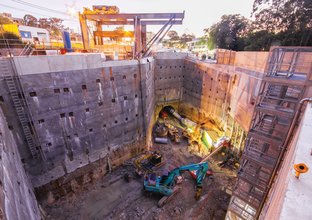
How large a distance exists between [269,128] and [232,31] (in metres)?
29.6

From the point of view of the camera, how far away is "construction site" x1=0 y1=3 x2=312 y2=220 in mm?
7301

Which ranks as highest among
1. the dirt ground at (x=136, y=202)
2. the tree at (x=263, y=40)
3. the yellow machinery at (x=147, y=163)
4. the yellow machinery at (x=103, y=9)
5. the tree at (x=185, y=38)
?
the tree at (x=185, y=38)

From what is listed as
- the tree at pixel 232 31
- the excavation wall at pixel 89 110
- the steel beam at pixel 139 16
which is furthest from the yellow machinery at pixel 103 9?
the tree at pixel 232 31

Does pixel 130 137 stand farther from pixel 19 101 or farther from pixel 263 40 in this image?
pixel 263 40

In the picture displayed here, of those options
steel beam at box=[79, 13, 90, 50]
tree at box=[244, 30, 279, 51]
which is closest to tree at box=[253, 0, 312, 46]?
tree at box=[244, 30, 279, 51]

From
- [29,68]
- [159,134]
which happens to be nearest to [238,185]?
[159,134]

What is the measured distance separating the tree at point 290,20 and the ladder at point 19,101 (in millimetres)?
28474

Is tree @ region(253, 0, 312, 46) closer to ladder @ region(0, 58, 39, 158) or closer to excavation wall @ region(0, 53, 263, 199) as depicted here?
excavation wall @ region(0, 53, 263, 199)

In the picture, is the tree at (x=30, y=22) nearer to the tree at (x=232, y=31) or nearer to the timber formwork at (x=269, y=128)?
the tree at (x=232, y=31)

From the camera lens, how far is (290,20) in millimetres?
20109

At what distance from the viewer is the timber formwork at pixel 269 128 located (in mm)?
6832

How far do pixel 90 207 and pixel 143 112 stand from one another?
9703 millimetres

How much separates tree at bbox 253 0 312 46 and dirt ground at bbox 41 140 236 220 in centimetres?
1905

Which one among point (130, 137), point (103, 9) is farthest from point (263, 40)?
point (130, 137)
